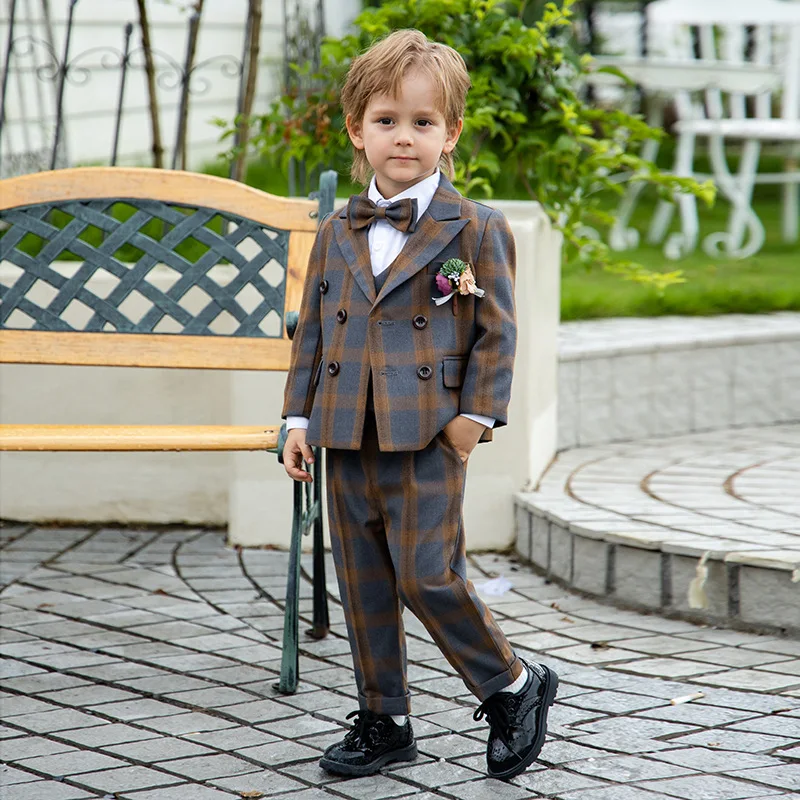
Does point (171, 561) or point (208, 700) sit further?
point (171, 561)

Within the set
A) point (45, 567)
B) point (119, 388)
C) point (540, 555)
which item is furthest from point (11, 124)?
point (540, 555)

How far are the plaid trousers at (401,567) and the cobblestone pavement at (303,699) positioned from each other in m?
0.21

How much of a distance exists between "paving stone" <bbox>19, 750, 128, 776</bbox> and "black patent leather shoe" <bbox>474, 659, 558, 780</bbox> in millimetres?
773

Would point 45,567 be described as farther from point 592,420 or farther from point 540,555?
point 592,420

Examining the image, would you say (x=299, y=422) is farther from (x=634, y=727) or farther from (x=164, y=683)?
(x=634, y=727)

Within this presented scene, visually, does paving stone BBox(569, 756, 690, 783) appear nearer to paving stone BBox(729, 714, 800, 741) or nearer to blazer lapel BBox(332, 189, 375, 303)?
paving stone BBox(729, 714, 800, 741)

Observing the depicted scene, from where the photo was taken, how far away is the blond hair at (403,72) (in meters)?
2.38

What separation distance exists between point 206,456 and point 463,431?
2048mm

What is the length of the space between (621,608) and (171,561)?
1457 mm

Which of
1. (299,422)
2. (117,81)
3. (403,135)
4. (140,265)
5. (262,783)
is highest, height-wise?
(117,81)

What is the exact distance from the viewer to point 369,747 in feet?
8.45

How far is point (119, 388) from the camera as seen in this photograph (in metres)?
4.30

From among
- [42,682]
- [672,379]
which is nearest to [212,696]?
[42,682]

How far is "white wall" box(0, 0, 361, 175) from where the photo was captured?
23.0ft
